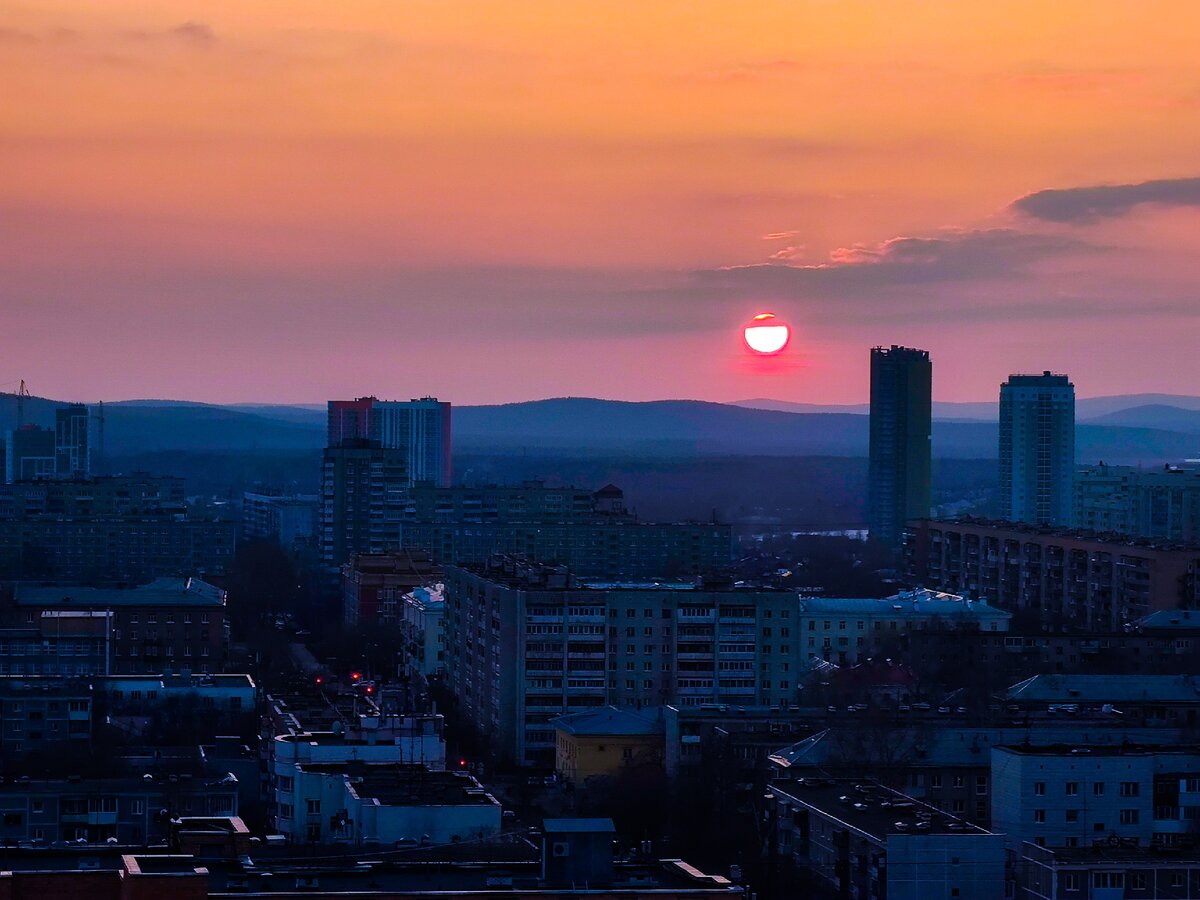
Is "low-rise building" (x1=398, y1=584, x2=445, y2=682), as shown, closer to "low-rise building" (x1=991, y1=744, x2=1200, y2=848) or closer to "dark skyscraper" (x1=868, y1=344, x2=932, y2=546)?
"low-rise building" (x1=991, y1=744, x2=1200, y2=848)

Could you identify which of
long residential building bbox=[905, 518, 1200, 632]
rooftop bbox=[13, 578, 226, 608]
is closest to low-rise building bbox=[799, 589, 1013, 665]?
long residential building bbox=[905, 518, 1200, 632]

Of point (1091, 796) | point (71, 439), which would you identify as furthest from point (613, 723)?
point (71, 439)

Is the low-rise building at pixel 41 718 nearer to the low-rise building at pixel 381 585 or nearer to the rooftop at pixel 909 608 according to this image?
the rooftop at pixel 909 608

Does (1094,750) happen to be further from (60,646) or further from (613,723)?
(60,646)

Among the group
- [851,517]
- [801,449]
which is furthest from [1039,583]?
[801,449]

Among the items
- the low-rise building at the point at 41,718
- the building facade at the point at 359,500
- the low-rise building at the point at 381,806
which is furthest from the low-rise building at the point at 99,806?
the building facade at the point at 359,500

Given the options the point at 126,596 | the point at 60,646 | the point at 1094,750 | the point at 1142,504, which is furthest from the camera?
the point at 1142,504
